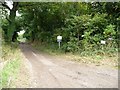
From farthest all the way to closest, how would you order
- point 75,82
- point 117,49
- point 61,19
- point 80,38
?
point 61,19
point 80,38
point 117,49
point 75,82

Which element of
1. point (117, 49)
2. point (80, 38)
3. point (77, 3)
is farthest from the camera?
point (77, 3)

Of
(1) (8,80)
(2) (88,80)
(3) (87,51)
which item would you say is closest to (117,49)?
(3) (87,51)

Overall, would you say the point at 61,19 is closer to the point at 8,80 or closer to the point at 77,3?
the point at 77,3

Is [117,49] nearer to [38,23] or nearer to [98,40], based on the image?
[98,40]

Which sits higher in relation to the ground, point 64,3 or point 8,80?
point 64,3

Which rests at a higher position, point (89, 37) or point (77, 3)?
point (77, 3)

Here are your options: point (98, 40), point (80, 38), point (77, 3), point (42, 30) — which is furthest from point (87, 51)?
point (42, 30)

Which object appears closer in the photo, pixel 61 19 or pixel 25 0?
pixel 25 0

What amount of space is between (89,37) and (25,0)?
8727mm

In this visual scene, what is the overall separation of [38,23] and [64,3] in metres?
8.63

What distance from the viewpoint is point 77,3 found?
79.7 ft

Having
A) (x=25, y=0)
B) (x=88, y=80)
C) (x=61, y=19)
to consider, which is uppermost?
(x=25, y=0)

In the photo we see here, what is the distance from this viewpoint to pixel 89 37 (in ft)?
63.8

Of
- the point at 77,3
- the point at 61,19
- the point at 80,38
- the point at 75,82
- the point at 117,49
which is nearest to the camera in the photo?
the point at 75,82
